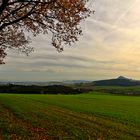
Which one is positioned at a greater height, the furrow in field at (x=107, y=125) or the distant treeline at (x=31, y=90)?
the distant treeline at (x=31, y=90)

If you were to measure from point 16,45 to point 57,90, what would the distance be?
118 m

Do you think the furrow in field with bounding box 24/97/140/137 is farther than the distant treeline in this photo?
No

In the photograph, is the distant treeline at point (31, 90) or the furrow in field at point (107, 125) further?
the distant treeline at point (31, 90)

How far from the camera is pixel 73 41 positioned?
25.7 metres

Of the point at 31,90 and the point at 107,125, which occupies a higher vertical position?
the point at 31,90

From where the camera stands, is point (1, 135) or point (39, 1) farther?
point (39, 1)

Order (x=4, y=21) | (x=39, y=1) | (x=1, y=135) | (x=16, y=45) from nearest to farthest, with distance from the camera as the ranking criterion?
(x=1, y=135) → (x=39, y=1) → (x=4, y=21) → (x=16, y=45)

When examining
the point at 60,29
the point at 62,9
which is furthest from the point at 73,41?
the point at 62,9

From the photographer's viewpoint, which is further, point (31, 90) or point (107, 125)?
point (31, 90)

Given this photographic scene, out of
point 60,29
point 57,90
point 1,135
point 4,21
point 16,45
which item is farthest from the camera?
point 57,90

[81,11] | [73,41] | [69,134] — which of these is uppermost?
[81,11]

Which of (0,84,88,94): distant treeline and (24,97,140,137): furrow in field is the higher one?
(0,84,88,94): distant treeline

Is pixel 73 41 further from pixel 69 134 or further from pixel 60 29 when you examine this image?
pixel 69 134

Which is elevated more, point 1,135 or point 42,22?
point 42,22
